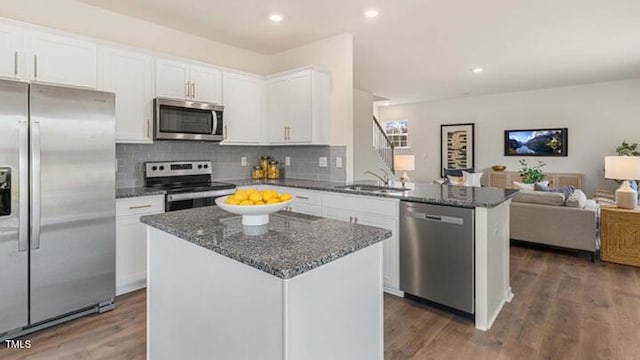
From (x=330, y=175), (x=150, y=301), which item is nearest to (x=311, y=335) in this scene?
(x=150, y=301)

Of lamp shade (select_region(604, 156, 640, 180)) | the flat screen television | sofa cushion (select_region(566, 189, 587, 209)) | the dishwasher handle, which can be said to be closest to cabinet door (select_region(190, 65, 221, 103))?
the dishwasher handle

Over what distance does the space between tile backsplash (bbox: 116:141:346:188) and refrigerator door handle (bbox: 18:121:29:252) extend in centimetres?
110

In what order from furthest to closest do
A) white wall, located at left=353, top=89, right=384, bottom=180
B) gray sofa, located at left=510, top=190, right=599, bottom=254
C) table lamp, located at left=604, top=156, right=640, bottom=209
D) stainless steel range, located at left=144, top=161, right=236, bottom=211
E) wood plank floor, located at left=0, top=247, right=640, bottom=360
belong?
white wall, located at left=353, top=89, right=384, bottom=180 → gray sofa, located at left=510, top=190, right=599, bottom=254 → table lamp, located at left=604, top=156, right=640, bottom=209 → stainless steel range, located at left=144, top=161, right=236, bottom=211 → wood plank floor, located at left=0, top=247, right=640, bottom=360

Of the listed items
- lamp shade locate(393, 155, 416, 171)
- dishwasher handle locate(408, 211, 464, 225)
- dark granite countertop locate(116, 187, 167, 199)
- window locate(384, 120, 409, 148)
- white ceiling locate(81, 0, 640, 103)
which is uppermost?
white ceiling locate(81, 0, 640, 103)

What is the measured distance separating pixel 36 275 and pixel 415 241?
9.11 ft

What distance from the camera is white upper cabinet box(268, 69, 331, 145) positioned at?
380 cm

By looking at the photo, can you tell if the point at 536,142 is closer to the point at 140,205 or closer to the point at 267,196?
the point at 267,196

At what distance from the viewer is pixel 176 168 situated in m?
3.74

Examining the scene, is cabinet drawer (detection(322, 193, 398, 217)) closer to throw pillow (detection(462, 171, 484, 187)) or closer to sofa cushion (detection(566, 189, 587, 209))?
sofa cushion (detection(566, 189, 587, 209))

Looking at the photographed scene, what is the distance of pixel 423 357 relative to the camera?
83.4 inches

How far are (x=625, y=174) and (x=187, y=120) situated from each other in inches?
206

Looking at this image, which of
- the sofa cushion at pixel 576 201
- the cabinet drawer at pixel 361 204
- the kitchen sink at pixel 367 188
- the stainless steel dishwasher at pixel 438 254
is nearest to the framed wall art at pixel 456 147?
the sofa cushion at pixel 576 201

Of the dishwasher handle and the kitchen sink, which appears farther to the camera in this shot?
the kitchen sink

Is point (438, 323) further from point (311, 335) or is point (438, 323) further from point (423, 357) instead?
point (311, 335)
